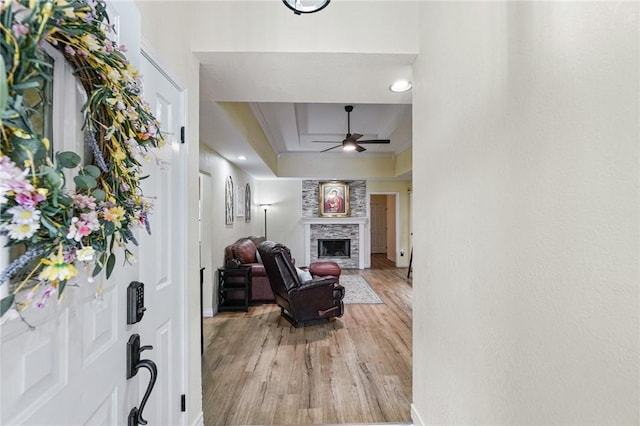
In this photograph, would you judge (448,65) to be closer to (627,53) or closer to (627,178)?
(627,53)

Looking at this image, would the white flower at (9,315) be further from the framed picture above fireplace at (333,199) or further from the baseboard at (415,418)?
the framed picture above fireplace at (333,199)

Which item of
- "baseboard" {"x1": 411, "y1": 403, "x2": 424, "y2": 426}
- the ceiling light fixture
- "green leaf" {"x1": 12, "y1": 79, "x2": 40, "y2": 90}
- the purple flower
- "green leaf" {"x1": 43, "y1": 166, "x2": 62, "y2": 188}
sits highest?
the ceiling light fixture

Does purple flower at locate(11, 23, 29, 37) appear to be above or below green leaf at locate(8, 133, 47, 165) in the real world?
above

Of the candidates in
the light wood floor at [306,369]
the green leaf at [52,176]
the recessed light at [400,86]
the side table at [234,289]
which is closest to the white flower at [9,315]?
the green leaf at [52,176]

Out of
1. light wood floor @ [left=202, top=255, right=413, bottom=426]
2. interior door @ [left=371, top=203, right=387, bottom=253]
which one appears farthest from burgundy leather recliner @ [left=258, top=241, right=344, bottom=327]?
interior door @ [left=371, top=203, right=387, bottom=253]

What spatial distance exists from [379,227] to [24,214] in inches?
432

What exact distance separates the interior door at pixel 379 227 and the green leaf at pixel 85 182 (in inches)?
419

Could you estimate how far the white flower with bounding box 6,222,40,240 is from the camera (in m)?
0.52

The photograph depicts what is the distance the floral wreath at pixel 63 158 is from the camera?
1.68 ft

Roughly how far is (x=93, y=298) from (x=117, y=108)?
56 cm

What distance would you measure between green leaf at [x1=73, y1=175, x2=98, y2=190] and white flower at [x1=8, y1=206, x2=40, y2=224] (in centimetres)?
16

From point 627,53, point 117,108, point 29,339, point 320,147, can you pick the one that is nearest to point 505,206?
point 627,53

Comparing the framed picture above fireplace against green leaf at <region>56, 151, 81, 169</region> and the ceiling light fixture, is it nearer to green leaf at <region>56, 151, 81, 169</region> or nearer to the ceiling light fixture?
the ceiling light fixture

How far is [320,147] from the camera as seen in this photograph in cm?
675
